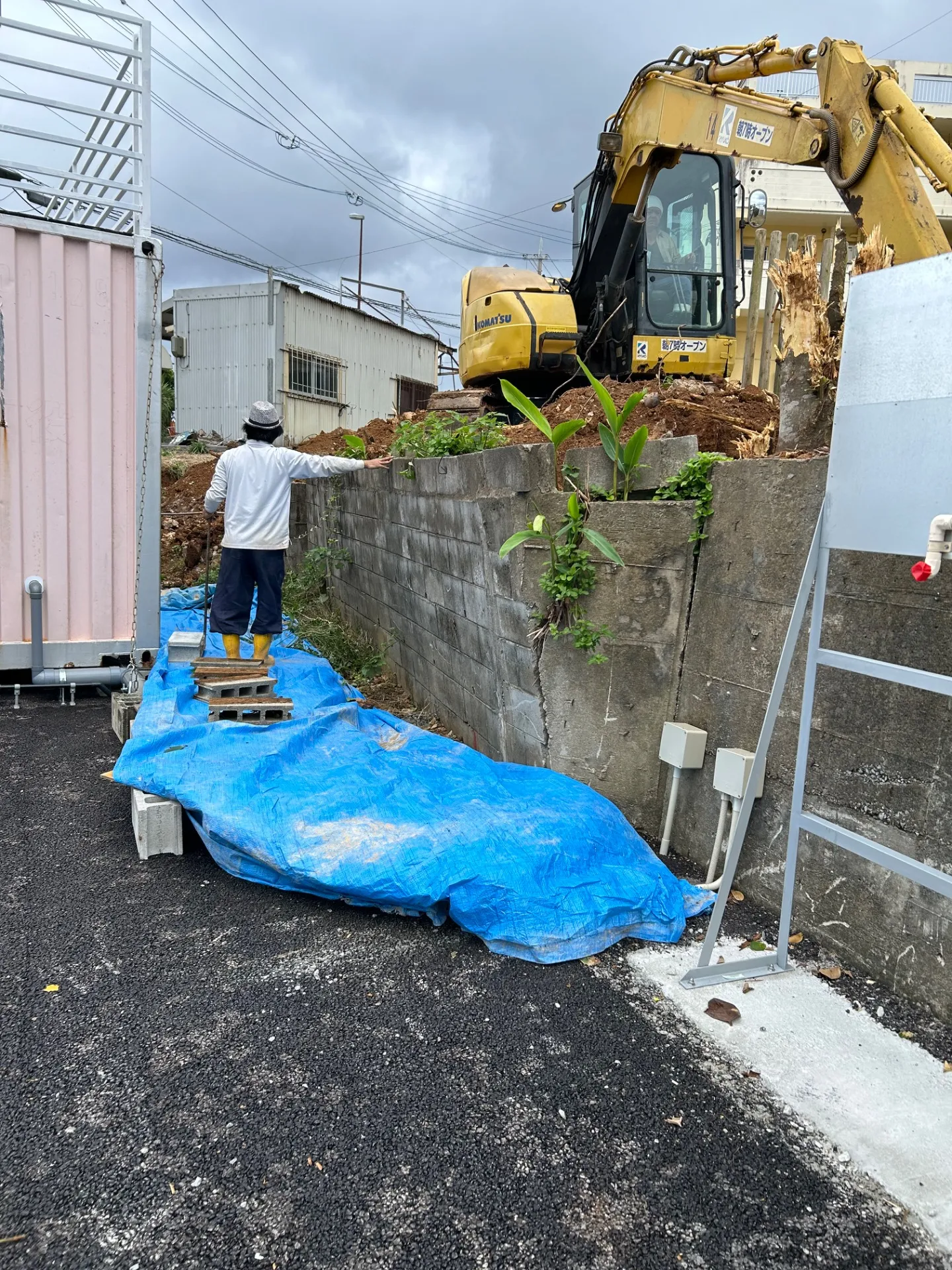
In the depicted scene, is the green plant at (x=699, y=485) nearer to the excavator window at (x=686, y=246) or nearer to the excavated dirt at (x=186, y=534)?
the excavator window at (x=686, y=246)

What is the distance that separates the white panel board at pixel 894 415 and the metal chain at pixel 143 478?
4.59m

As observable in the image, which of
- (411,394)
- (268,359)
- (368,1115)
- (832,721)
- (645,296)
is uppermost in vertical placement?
(411,394)

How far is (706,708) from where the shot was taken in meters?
3.53

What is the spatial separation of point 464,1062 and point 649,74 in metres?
6.14

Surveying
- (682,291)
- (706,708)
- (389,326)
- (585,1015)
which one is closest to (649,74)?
(682,291)

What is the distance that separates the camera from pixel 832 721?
2.91 metres

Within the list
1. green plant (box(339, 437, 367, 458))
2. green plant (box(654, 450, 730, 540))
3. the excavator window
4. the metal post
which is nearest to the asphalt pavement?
green plant (box(654, 450, 730, 540))

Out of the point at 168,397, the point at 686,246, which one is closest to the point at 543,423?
the point at 686,246

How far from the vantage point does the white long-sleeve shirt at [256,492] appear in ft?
18.1

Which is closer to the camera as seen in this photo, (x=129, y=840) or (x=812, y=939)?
(x=812, y=939)

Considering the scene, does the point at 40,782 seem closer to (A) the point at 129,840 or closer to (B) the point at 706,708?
(A) the point at 129,840

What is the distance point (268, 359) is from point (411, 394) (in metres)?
6.14

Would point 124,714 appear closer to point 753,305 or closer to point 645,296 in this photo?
point 753,305

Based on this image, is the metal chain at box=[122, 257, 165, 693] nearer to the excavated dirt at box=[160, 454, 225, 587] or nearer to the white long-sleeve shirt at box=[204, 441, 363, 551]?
the white long-sleeve shirt at box=[204, 441, 363, 551]
